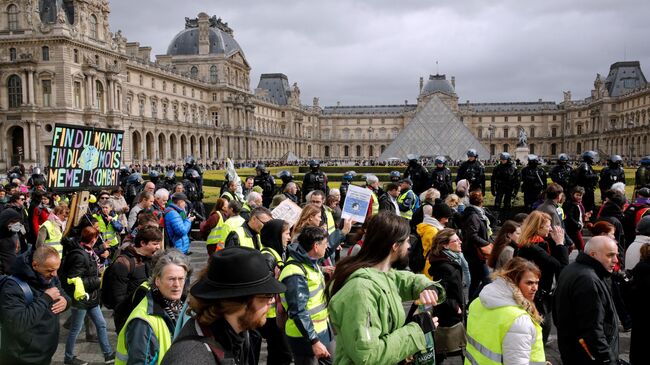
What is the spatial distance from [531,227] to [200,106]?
6628 cm

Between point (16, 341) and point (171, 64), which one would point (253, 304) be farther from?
point (171, 64)

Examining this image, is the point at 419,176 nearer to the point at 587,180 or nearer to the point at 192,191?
the point at 587,180

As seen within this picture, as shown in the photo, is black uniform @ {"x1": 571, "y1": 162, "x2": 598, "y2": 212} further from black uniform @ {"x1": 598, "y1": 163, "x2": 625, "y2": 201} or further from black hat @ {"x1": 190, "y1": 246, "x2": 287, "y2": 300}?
black hat @ {"x1": 190, "y1": 246, "x2": 287, "y2": 300}

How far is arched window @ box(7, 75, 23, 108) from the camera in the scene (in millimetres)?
40594

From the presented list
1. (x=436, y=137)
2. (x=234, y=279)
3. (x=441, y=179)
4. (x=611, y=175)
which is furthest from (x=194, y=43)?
(x=234, y=279)

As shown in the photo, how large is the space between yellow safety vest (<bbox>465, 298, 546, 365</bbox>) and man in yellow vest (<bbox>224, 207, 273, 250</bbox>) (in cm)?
287

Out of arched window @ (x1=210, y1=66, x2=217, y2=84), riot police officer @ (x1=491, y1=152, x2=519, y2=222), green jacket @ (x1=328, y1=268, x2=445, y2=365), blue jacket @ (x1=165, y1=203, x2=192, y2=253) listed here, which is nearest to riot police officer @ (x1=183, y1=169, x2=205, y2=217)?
→ blue jacket @ (x1=165, y1=203, x2=192, y2=253)

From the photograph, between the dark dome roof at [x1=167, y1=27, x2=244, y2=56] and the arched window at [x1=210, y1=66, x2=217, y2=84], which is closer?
the arched window at [x1=210, y1=66, x2=217, y2=84]

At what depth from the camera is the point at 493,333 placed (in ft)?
9.74

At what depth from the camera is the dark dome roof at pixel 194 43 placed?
70000mm

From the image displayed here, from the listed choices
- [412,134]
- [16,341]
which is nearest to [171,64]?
[412,134]

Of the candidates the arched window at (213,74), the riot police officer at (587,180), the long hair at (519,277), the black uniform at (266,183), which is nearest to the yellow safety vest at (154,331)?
the long hair at (519,277)

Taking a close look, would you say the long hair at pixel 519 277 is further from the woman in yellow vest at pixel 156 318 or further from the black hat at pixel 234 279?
the woman in yellow vest at pixel 156 318

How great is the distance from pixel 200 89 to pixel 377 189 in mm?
61228
